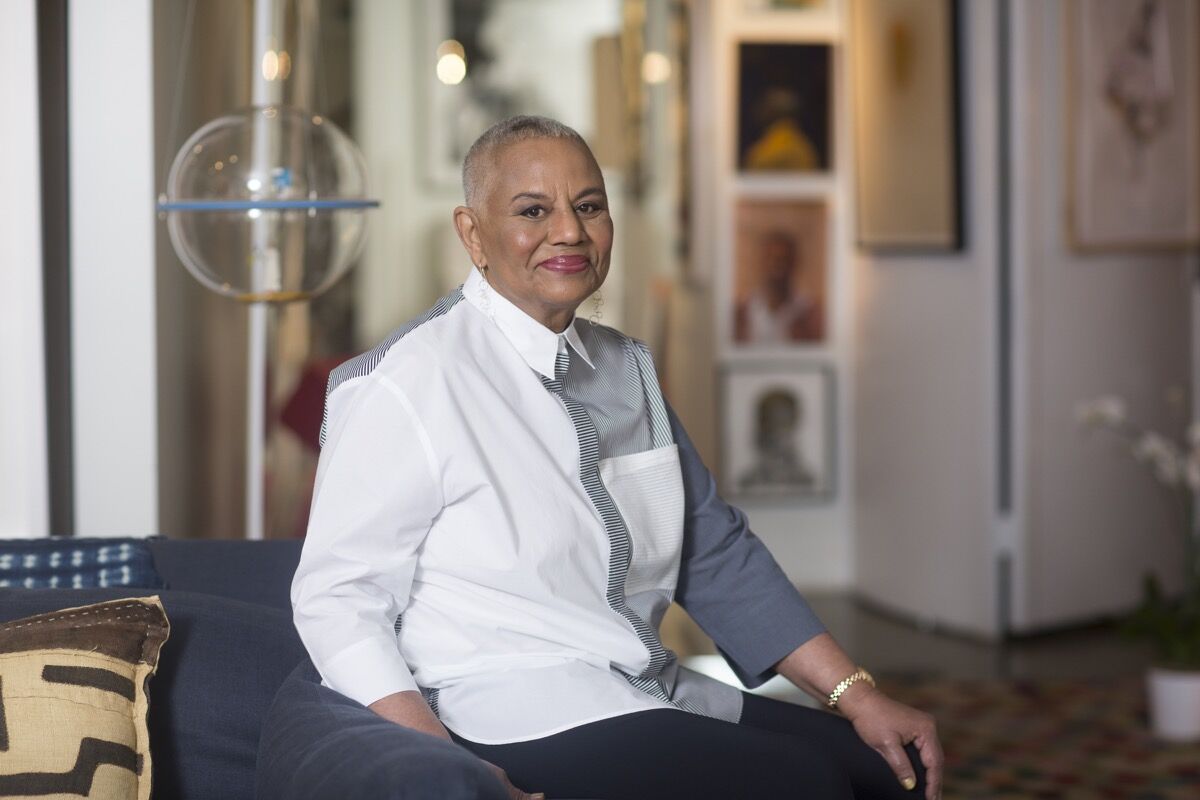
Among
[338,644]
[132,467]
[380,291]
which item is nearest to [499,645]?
[338,644]

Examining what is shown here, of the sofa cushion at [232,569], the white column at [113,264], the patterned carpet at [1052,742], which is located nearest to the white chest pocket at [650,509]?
the sofa cushion at [232,569]

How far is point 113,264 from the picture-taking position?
277 cm

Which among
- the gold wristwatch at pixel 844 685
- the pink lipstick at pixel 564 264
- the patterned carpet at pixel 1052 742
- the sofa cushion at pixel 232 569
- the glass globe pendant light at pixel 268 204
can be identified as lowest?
the patterned carpet at pixel 1052 742

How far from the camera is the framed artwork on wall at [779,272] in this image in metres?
6.10

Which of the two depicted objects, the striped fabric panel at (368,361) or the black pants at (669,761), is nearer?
the black pants at (669,761)

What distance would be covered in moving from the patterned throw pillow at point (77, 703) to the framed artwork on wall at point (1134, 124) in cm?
405

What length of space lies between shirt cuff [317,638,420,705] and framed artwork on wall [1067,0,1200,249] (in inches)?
155

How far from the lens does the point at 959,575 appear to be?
17.6 ft

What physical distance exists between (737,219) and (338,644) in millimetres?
4592

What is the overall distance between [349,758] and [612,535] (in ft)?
1.54

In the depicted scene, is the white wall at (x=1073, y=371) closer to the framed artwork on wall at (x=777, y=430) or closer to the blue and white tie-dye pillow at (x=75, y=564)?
the framed artwork on wall at (x=777, y=430)

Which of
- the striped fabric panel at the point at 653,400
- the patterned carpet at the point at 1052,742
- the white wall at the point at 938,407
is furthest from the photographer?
the white wall at the point at 938,407

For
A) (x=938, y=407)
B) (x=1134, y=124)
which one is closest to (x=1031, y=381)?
(x=938, y=407)

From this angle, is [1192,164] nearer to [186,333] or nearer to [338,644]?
[186,333]
